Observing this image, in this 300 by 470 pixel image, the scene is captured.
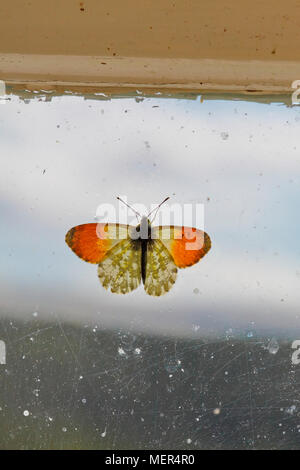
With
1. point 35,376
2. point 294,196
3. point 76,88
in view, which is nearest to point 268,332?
point 294,196

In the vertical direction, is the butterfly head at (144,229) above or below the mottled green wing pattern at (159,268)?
above

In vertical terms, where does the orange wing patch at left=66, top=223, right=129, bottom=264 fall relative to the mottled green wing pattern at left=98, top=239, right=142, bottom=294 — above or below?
above

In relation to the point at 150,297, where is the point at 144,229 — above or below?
above

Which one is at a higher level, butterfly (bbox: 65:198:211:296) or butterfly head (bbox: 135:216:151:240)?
butterfly head (bbox: 135:216:151:240)

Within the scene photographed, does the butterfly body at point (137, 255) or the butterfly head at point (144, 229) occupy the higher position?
the butterfly head at point (144, 229)
